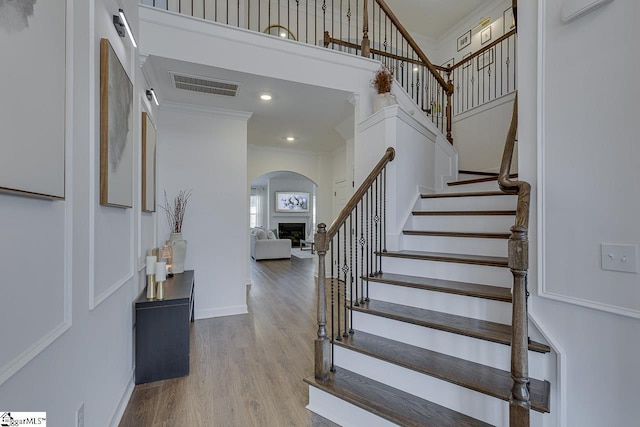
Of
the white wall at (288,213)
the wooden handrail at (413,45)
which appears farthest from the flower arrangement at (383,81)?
the white wall at (288,213)

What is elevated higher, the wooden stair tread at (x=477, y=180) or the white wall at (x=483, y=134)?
the white wall at (x=483, y=134)

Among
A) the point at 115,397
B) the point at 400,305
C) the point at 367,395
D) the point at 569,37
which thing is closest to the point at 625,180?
the point at 569,37

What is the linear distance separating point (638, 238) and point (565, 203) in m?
0.32

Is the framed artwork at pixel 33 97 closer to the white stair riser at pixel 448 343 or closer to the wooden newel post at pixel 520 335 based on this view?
the wooden newel post at pixel 520 335

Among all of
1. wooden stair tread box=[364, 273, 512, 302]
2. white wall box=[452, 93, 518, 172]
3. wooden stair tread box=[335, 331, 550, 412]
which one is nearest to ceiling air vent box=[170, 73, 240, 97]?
wooden stair tread box=[364, 273, 512, 302]

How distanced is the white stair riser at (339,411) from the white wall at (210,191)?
232 cm

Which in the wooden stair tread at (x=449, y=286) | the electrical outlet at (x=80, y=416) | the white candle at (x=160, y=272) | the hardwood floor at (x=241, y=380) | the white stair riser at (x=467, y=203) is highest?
the white stair riser at (x=467, y=203)

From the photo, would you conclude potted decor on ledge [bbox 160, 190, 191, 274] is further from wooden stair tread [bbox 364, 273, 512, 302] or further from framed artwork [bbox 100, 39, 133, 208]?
wooden stair tread [bbox 364, 273, 512, 302]

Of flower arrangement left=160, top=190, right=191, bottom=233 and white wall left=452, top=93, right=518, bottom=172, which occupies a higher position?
white wall left=452, top=93, right=518, bottom=172

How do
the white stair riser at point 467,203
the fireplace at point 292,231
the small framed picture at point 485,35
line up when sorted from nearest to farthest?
the white stair riser at point 467,203
the small framed picture at point 485,35
the fireplace at point 292,231

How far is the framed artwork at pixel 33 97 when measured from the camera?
32.9 inches

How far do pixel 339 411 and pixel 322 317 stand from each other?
1.85 feet

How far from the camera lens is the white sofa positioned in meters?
8.49

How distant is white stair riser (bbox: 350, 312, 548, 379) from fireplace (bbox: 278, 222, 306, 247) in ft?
34.2
